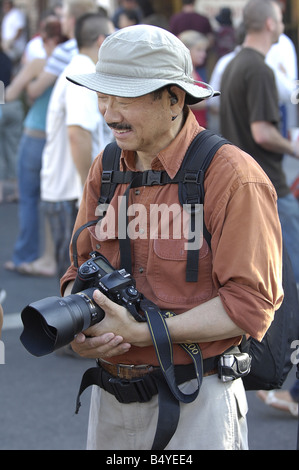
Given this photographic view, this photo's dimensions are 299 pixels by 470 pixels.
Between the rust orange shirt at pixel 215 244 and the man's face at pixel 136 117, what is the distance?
0.25 ft

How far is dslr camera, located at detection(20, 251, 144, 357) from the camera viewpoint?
203 cm

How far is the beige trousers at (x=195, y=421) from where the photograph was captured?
2.19m

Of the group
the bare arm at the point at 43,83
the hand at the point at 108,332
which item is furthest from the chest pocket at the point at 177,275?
the bare arm at the point at 43,83

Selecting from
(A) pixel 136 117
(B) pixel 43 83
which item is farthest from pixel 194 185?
(B) pixel 43 83

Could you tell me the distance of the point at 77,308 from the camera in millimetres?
2053

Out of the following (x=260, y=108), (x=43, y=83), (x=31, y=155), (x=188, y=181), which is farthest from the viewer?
(x=31, y=155)

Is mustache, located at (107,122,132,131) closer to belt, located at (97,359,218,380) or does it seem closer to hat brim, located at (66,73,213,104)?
hat brim, located at (66,73,213,104)

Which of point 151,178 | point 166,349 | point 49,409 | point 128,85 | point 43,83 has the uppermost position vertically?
point 128,85

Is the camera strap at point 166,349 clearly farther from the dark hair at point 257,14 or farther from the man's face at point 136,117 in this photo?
the dark hair at point 257,14

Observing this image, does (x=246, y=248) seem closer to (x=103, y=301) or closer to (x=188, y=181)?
(x=188, y=181)

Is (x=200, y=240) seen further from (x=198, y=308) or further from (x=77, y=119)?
(x=77, y=119)

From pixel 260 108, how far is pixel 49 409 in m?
2.10

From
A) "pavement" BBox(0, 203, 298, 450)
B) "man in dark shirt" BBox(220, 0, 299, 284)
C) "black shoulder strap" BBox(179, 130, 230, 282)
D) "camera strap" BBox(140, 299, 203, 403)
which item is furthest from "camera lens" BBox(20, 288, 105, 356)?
"man in dark shirt" BBox(220, 0, 299, 284)

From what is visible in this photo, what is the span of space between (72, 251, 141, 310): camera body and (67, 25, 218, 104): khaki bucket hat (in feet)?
1.59
